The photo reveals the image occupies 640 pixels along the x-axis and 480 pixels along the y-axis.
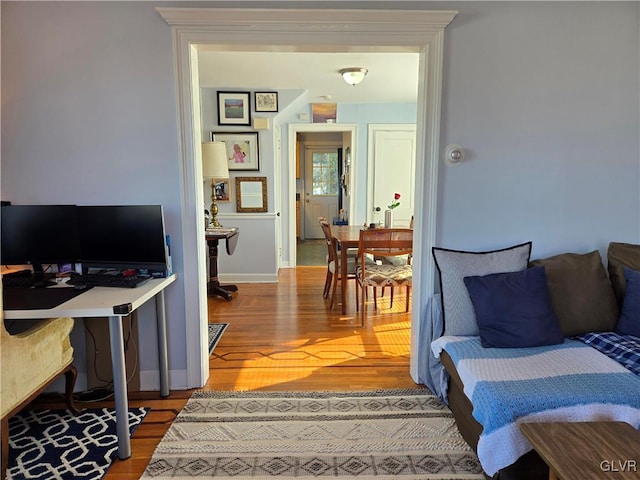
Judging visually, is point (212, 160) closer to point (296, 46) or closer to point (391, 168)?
point (296, 46)

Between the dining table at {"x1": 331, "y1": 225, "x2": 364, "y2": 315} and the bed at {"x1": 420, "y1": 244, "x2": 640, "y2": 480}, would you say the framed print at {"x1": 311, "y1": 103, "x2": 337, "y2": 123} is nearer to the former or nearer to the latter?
the dining table at {"x1": 331, "y1": 225, "x2": 364, "y2": 315}

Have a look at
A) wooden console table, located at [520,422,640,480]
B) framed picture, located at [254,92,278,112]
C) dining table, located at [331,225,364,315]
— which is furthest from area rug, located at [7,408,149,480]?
framed picture, located at [254,92,278,112]

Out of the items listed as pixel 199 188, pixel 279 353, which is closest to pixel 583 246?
pixel 279 353

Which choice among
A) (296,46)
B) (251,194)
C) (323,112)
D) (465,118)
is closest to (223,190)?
(251,194)

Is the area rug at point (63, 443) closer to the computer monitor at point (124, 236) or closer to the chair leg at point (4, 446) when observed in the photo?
the chair leg at point (4, 446)

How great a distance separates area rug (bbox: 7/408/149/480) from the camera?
1774 millimetres

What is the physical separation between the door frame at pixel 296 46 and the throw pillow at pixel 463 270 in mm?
182

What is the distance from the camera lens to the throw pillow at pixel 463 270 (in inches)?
87.0

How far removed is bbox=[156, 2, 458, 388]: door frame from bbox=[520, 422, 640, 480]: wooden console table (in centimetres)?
121

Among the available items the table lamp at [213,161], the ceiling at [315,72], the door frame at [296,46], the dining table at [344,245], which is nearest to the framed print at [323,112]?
the ceiling at [315,72]

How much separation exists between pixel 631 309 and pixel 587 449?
1.25m

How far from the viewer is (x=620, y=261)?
2.34 m

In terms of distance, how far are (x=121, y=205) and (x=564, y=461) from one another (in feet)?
7.71

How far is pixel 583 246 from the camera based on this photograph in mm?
2523
